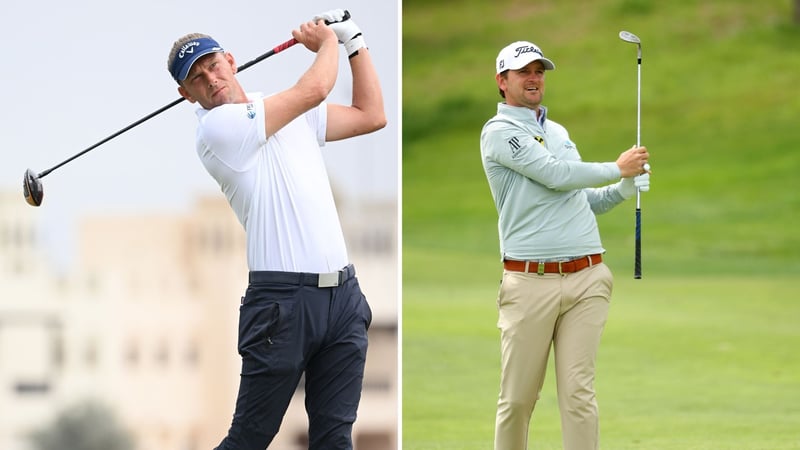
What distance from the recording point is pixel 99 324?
6.29 m

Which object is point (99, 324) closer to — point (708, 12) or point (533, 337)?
point (533, 337)

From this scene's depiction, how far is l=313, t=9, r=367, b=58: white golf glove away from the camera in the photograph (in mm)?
2850

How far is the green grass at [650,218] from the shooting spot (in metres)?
5.66

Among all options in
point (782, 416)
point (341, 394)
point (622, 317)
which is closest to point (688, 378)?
point (782, 416)

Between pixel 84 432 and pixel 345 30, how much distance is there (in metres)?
3.02

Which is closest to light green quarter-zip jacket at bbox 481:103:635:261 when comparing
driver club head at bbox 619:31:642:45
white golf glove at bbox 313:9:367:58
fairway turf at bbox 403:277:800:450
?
driver club head at bbox 619:31:642:45

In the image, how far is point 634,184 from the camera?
3.18 meters

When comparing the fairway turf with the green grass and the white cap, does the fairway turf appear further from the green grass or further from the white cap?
the white cap

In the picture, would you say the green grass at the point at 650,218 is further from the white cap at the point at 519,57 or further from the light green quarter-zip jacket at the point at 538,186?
the white cap at the point at 519,57

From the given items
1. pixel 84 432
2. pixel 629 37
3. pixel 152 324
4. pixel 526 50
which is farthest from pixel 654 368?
pixel 526 50

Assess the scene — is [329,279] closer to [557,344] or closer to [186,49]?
[186,49]

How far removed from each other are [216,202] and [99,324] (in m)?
0.85

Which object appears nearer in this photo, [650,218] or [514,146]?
[514,146]

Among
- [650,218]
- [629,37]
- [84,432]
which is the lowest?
[84,432]
